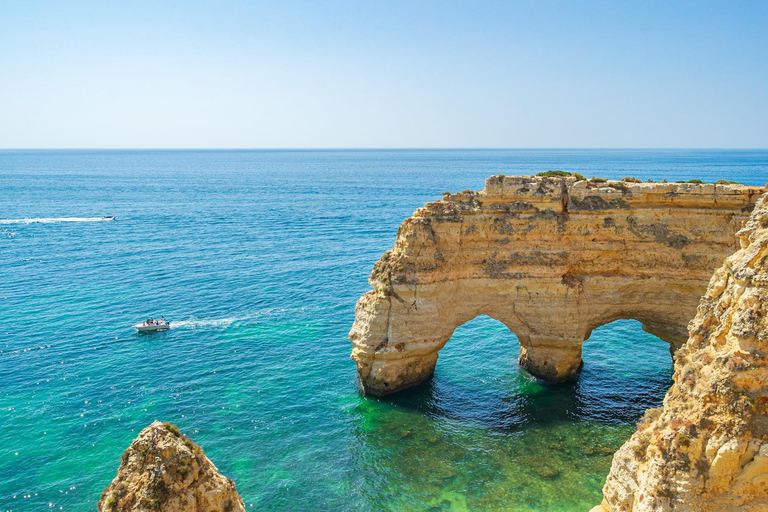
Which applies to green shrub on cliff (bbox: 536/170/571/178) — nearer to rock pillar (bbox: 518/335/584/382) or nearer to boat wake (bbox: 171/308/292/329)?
rock pillar (bbox: 518/335/584/382)

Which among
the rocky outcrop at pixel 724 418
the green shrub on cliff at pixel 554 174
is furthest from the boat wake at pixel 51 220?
the rocky outcrop at pixel 724 418

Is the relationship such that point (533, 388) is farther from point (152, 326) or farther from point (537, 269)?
point (152, 326)

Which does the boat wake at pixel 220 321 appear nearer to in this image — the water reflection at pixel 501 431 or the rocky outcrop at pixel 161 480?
the water reflection at pixel 501 431

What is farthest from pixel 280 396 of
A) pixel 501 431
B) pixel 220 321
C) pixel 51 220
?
pixel 51 220

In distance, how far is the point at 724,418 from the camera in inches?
527

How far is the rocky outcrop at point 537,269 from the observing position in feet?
99.3

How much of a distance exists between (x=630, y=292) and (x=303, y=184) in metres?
143

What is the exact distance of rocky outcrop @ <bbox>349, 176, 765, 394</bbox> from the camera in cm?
3027

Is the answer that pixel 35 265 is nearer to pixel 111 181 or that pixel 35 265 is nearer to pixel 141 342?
pixel 141 342

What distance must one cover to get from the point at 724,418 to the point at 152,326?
1575 inches

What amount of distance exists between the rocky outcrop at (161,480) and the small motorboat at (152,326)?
31105 millimetres

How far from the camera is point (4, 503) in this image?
23.5 metres

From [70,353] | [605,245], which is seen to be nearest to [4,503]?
[70,353]

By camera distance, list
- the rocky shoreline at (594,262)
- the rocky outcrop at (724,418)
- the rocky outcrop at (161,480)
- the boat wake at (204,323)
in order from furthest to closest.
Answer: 1. the boat wake at (204,323)
2. the rocky shoreline at (594,262)
3. the rocky outcrop at (724,418)
4. the rocky outcrop at (161,480)
